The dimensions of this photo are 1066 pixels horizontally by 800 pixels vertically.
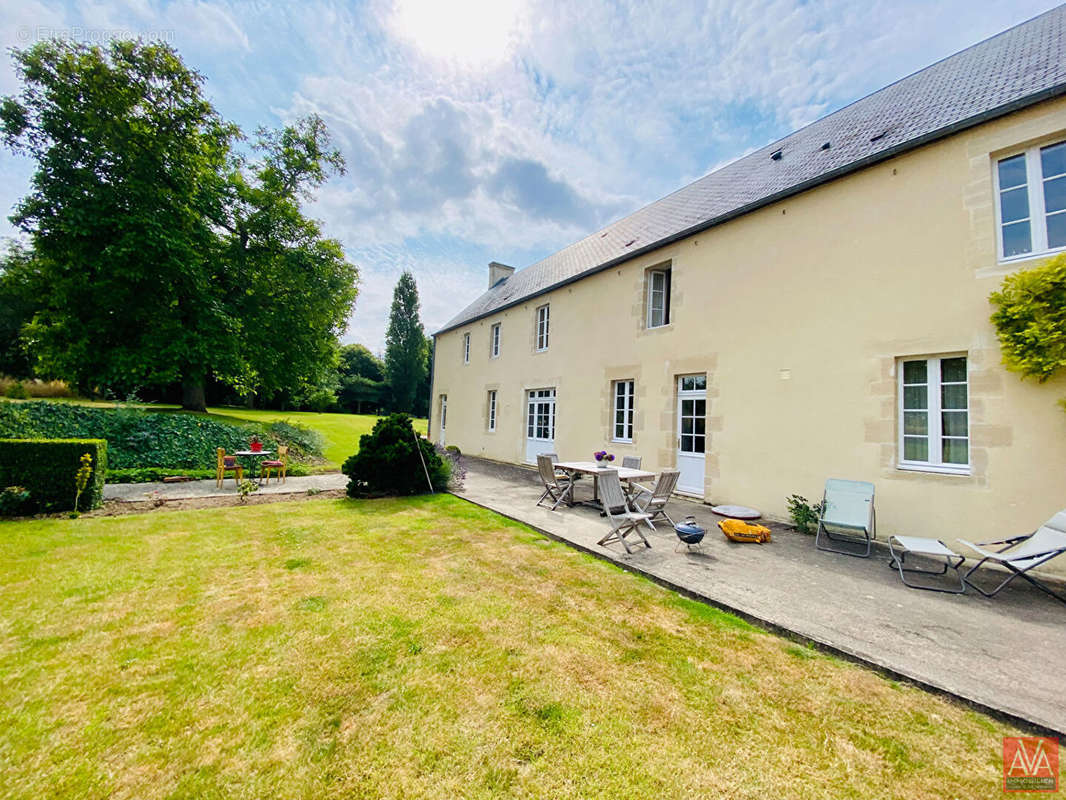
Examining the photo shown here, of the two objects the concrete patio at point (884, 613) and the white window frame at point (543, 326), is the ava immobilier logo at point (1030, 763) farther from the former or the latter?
the white window frame at point (543, 326)

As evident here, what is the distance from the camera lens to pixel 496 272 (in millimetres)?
21766

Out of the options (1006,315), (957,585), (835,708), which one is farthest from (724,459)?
(835,708)

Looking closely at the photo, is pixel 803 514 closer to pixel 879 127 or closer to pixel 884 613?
pixel 884 613

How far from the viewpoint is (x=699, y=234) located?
8.78 m

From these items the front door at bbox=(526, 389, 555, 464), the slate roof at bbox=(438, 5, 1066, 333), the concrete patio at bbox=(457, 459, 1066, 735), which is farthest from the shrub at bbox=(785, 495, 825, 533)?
the front door at bbox=(526, 389, 555, 464)

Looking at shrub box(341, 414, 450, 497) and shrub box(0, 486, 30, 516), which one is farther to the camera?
shrub box(341, 414, 450, 497)

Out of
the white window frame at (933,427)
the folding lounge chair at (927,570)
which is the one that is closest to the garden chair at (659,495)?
the folding lounge chair at (927,570)

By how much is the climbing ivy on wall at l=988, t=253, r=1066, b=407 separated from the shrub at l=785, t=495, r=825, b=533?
2.85m

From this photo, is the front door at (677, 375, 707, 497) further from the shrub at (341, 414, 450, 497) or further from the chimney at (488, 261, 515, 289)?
the chimney at (488, 261, 515, 289)

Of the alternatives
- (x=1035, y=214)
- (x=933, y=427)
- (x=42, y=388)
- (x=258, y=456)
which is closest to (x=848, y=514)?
(x=933, y=427)

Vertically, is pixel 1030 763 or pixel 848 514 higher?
pixel 848 514

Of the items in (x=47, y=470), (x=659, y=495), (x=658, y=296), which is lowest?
(x=659, y=495)

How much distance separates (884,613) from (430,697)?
3952 millimetres

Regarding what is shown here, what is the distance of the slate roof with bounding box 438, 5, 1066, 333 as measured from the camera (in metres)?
5.57
